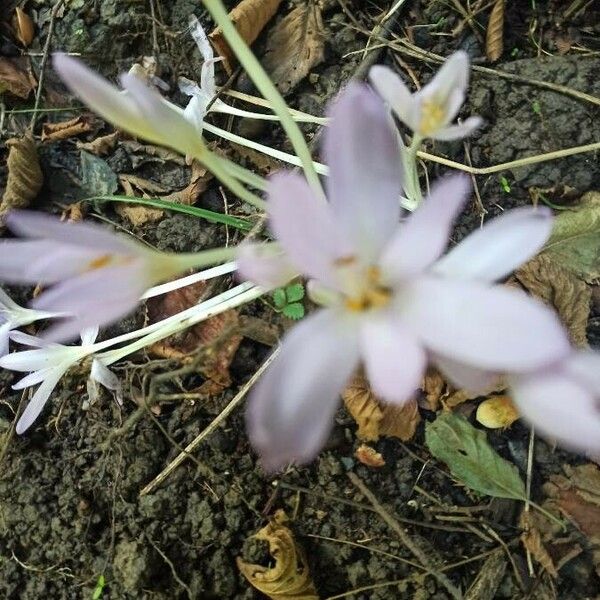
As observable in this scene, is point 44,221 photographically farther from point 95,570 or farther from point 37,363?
point 95,570

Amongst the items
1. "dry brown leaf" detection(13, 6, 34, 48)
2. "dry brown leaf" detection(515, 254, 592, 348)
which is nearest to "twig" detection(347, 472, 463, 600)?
"dry brown leaf" detection(515, 254, 592, 348)

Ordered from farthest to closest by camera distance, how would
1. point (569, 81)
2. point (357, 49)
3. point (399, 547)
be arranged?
point (357, 49)
point (569, 81)
point (399, 547)

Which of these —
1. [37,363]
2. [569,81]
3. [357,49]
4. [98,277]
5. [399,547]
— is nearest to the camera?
[98,277]

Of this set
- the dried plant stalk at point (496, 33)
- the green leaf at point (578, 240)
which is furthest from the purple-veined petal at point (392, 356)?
the dried plant stalk at point (496, 33)

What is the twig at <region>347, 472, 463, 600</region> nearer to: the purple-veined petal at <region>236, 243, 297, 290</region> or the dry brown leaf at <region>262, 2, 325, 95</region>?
the purple-veined petal at <region>236, 243, 297, 290</region>

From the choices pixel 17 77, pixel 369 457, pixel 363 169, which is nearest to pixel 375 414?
pixel 369 457

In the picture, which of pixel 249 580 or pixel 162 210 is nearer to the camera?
pixel 249 580

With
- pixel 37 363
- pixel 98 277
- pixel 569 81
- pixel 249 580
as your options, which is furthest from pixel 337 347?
pixel 569 81
